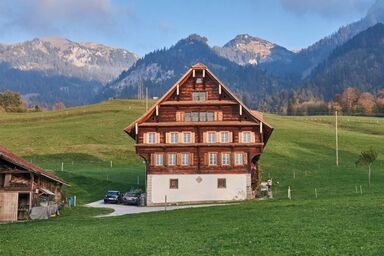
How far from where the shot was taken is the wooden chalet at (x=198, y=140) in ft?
201

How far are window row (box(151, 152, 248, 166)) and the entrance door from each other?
17.5m

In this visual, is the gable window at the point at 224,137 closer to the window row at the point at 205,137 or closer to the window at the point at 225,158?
the window row at the point at 205,137

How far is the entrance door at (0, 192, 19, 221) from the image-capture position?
4853 centimetres

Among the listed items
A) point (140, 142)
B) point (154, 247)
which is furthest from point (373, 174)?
point (154, 247)

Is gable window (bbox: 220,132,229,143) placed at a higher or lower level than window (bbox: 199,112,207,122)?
lower

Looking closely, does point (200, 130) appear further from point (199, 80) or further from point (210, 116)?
point (199, 80)

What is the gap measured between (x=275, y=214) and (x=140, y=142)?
95.7 ft

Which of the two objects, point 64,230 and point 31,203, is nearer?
point 64,230

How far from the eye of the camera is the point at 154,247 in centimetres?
2412

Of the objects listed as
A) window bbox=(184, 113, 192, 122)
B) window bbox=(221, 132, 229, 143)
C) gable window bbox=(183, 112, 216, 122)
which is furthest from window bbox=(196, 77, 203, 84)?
window bbox=(221, 132, 229, 143)

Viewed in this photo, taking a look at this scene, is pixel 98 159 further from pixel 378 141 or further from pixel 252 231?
pixel 252 231

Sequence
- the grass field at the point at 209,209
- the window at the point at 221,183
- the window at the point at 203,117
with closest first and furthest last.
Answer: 1. the grass field at the point at 209,209
2. the window at the point at 221,183
3. the window at the point at 203,117

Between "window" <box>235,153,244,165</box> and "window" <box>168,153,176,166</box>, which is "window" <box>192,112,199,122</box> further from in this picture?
"window" <box>235,153,244,165</box>

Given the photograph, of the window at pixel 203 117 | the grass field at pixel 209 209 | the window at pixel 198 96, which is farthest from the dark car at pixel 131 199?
the window at pixel 198 96
